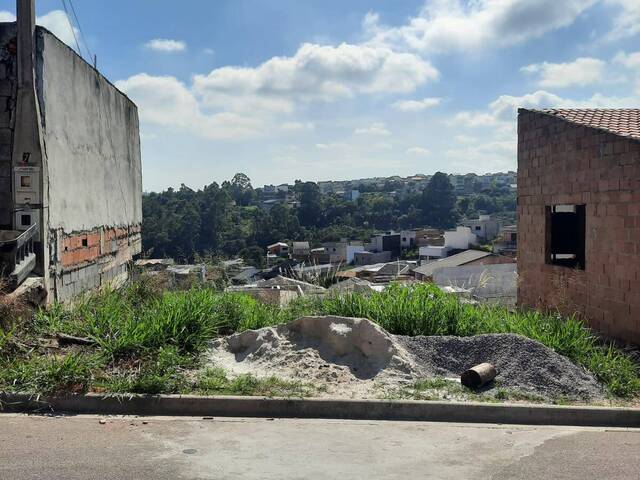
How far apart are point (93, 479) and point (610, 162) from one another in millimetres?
8874

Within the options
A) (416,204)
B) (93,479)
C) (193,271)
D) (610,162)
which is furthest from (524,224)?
(416,204)

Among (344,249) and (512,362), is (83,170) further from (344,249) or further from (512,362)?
(344,249)

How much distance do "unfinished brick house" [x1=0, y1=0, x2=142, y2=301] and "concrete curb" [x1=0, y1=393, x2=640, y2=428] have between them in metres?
1.95

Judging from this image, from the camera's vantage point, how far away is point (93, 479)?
4.25 m

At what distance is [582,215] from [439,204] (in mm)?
83753

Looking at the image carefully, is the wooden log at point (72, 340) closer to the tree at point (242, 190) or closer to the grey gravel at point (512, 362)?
the grey gravel at point (512, 362)

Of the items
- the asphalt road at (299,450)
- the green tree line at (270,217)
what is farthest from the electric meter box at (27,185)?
the green tree line at (270,217)

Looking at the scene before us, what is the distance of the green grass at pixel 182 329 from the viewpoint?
238 inches

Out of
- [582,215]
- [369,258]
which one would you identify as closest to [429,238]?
[369,258]

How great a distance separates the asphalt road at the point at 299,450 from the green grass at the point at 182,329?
539 mm

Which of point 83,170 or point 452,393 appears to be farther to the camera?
point 83,170

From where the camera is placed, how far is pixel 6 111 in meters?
7.53

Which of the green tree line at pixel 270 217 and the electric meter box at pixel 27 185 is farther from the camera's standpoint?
the green tree line at pixel 270 217

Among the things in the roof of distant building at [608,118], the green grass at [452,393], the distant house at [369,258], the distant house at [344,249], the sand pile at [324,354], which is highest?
the roof of distant building at [608,118]
